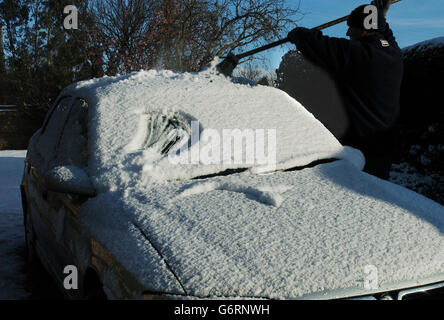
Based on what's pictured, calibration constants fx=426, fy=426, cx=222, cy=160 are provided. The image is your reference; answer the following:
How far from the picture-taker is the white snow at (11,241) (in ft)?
11.0

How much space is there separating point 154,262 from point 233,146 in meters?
1.03

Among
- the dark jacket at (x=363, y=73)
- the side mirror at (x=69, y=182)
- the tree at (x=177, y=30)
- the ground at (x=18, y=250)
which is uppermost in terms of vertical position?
the tree at (x=177, y=30)

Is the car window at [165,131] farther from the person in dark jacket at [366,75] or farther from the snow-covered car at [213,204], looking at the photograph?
the person in dark jacket at [366,75]

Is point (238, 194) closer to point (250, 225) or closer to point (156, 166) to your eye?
point (250, 225)

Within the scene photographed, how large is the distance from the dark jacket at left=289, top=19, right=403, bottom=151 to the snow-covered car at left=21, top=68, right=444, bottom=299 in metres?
0.65

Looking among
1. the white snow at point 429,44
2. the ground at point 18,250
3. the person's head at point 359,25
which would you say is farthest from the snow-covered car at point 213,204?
the white snow at point 429,44

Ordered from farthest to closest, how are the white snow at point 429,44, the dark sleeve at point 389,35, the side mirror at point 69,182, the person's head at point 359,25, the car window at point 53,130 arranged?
the white snow at point 429,44, the dark sleeve at point 389,35, the person's head at point 359,25, the car window at point 53,130, the side mirror at point 69,182

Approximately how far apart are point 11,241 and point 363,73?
397cm

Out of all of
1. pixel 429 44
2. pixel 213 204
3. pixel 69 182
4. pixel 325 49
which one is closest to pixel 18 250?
pixel 69 182

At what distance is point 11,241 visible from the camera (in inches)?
183

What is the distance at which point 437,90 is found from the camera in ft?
17.1

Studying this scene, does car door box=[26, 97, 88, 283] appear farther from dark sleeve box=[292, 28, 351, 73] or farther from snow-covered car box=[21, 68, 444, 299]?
dark sleeve box=[292, 28, 351, 73]

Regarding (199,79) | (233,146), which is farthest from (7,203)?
(233,146)

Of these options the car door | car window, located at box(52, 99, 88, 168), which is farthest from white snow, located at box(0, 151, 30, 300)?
car window, located at box(52, 99, 88, 168)
